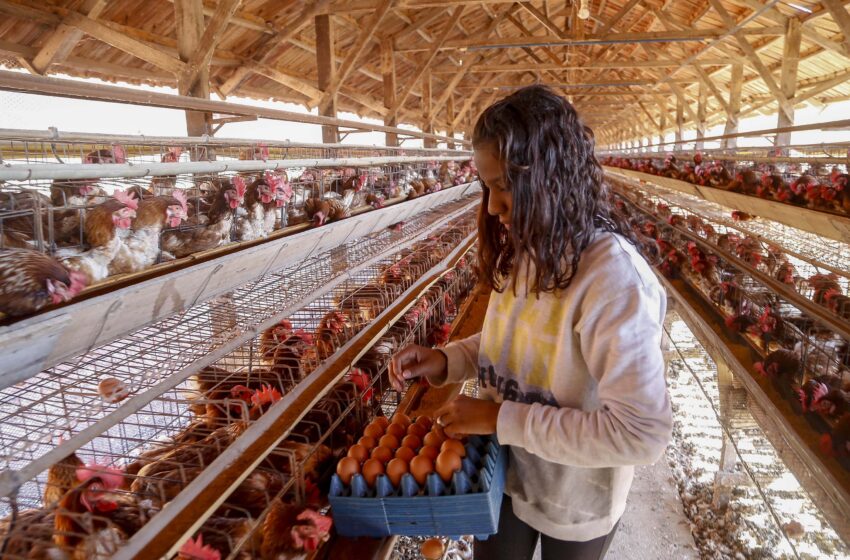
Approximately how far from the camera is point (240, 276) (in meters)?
1.78

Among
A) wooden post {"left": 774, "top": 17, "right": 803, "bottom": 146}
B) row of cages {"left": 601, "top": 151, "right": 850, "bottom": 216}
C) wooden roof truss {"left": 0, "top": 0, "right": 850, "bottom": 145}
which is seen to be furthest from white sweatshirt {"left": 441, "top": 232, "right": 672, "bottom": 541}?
wooden post {"left": 774, "top": 17, "right": 803, "bottom": 146}

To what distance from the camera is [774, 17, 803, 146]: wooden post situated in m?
6.05

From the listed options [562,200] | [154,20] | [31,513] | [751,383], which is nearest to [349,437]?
[31,513]

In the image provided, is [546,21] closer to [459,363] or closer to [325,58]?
[325,58]

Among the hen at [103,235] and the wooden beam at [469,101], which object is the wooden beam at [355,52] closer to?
the hen at [103,235]

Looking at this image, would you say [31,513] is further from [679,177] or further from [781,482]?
Result: [679,177]

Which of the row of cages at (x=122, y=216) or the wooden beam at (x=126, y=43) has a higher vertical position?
the wooden beam at (x=126, y=43)

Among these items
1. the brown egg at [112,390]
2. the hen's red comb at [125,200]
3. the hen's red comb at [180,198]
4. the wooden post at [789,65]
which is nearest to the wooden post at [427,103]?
the wooden post at [789,65]

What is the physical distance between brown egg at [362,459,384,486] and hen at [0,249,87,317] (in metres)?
0.76

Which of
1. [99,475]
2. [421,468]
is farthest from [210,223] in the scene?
[421,468]

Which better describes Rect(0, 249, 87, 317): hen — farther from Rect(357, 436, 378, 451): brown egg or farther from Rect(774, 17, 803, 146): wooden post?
Rect(774, 17, 803, 146): wooden post

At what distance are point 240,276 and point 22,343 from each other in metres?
0.83

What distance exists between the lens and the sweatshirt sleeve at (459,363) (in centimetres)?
122

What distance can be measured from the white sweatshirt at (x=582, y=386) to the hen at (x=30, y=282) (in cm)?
94
